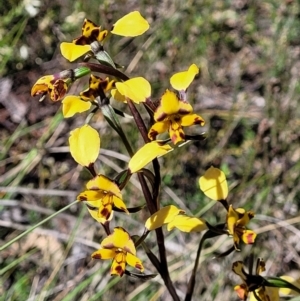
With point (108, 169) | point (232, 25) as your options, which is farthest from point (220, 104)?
point (108, 169)

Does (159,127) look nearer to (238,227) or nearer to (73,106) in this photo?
(73,106)

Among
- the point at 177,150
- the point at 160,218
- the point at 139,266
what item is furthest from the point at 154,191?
the point at 177,150

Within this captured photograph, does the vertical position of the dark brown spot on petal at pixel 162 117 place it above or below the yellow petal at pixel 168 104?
below

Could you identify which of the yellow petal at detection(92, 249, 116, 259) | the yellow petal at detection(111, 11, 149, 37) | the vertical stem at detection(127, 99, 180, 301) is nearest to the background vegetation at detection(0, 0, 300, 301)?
the vertical stem at detection(127, 99, 180, 301)

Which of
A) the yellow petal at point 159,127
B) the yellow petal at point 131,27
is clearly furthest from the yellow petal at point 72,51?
the yellow petal at point 159,127

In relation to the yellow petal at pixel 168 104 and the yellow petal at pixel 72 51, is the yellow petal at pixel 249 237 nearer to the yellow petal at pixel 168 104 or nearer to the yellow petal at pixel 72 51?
the yellow petal at pixel 168 104

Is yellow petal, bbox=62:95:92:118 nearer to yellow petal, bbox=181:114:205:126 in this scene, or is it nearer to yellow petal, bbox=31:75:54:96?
yellow petal, bbox=31:75:54:96
